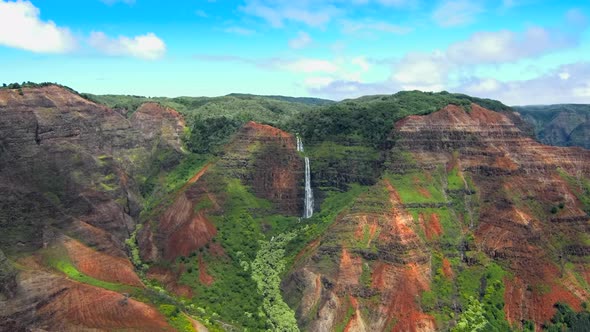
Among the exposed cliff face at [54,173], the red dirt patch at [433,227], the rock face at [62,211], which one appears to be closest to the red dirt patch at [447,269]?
the red dirt patch at [433,227]

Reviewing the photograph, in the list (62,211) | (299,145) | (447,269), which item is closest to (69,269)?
(62,211)

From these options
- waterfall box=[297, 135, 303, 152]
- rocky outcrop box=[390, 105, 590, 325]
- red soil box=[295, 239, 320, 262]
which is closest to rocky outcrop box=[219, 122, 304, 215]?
waterfall box=[297, 135, 303, 152]

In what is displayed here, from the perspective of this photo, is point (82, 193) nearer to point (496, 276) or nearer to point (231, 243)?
point (231, 243)

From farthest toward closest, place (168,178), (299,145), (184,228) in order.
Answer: (168,178) → (299,145) → (184,228)

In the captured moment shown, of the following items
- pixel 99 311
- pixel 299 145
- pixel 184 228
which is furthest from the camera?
pixel 299 145

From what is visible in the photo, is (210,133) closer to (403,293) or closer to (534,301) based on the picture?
(403,293)

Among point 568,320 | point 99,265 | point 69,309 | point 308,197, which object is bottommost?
point 568,320

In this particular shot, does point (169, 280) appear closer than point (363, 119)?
Yes

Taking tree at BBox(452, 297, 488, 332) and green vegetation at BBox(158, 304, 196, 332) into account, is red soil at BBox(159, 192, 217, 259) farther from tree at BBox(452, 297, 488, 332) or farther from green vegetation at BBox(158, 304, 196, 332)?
tree at BBox(452, 297, 488, 332)
